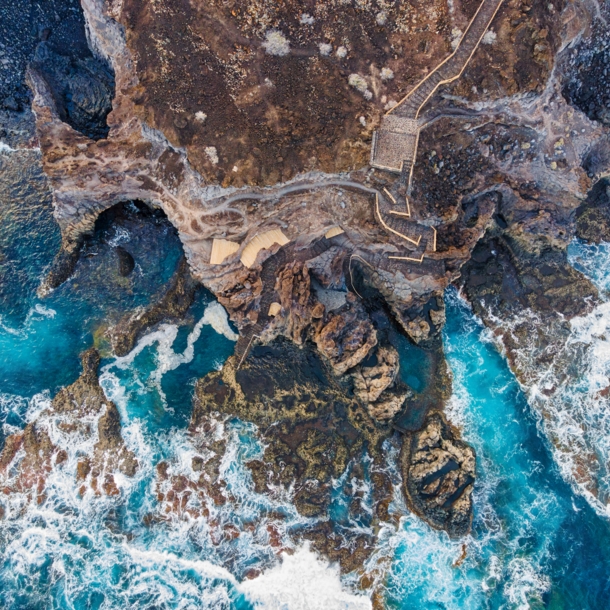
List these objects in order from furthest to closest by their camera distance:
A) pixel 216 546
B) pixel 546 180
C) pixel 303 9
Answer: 1. pixel 216 546
2. pixel 546 180
3. pixel 303 9

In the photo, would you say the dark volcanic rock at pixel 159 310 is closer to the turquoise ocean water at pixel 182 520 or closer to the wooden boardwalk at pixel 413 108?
the turquoise ocean water at pixel 182 520

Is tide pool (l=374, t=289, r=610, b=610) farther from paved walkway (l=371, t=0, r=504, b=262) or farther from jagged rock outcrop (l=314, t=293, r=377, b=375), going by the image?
paved walkway (l=371, t=0, r=504, b=262)

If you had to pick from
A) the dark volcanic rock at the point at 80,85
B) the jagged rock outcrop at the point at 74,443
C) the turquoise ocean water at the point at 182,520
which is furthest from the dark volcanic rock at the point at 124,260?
the dark volcanic rock at the point at 80,85

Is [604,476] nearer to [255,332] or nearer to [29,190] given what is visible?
[255,332]

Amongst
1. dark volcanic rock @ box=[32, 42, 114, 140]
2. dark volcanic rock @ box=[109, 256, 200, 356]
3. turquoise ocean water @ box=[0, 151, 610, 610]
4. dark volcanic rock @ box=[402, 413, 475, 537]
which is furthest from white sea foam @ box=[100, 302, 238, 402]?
dark volcanic rock @ box=[402, 413, 475, 537]

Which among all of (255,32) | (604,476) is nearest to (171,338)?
(255,32)

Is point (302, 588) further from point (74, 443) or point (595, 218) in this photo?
point (595, 218)
